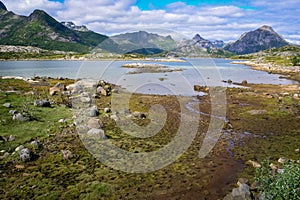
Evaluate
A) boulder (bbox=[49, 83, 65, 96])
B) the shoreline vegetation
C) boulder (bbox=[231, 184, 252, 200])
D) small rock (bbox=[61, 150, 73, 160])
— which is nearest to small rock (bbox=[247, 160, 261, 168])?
the shoreline vegetation

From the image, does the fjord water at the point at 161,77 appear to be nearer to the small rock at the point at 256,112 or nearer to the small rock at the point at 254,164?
the small rock at the point at 256,112

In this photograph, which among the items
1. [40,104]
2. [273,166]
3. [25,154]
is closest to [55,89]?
[40,104]

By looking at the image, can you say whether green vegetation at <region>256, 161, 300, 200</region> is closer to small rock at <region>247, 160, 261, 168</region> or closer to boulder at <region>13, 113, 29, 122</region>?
small rock at <region>247, 160, 261, 168</region>

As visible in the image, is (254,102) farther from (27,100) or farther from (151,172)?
(27,100)

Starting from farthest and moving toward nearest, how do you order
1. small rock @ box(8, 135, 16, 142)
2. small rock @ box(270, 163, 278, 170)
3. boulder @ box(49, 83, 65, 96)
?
boulder @ box(49, 83, 65, 96) → small rock @ box(8, 135, 16, 142) → small rock @ box(270, 163, 278, 170)

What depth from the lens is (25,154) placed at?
19234 millimetres

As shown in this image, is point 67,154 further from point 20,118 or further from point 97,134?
point 20,118

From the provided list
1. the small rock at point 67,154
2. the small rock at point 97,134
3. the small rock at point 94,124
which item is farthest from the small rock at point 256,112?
the small rock at point 67,154

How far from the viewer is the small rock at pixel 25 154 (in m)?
19.0

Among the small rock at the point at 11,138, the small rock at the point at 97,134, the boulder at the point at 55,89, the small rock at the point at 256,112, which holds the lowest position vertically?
the small rock at the point at 256,112

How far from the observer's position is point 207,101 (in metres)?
48.2

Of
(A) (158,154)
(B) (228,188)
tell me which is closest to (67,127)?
(A) (158,154)

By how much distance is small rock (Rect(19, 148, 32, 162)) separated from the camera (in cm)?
1902

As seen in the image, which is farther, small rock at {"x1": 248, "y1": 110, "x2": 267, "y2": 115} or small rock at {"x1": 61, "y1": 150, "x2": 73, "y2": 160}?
small rock at {"x1": 248, "y1": 110, "x2": 267, "y2": 115}
